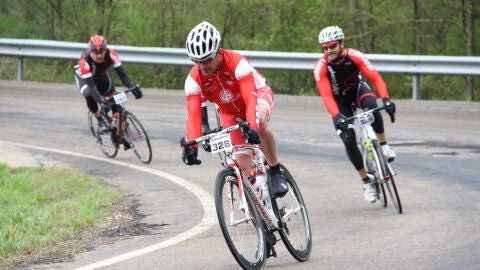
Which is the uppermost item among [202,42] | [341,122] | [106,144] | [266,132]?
[202,42]

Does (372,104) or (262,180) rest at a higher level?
(262,180)

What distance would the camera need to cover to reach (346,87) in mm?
11008

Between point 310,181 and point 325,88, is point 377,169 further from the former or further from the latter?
point 310,181

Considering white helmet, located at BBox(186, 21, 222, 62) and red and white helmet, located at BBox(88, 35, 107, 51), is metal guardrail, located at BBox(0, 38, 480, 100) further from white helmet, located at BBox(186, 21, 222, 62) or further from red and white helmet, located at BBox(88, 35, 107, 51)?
white helmet, located at BBox(186, 21, 222, 62)

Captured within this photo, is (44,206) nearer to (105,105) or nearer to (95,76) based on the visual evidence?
(105,105)

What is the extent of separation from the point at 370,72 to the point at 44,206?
154 inches

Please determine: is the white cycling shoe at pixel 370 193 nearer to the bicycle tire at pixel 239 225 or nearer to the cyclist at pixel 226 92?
the cyclist at pixel 226 92

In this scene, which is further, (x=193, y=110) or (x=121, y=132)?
(x=121, y=132)

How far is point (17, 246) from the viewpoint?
885cm

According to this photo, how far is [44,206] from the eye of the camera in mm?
11359

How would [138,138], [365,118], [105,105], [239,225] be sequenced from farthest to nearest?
[105,105] → [138,138] → [365,118] → [239,225]

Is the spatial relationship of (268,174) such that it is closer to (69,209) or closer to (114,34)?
(69,209)

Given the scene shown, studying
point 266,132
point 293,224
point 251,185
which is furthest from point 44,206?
point 251,185

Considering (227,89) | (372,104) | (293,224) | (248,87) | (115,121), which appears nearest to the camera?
(248,87)
